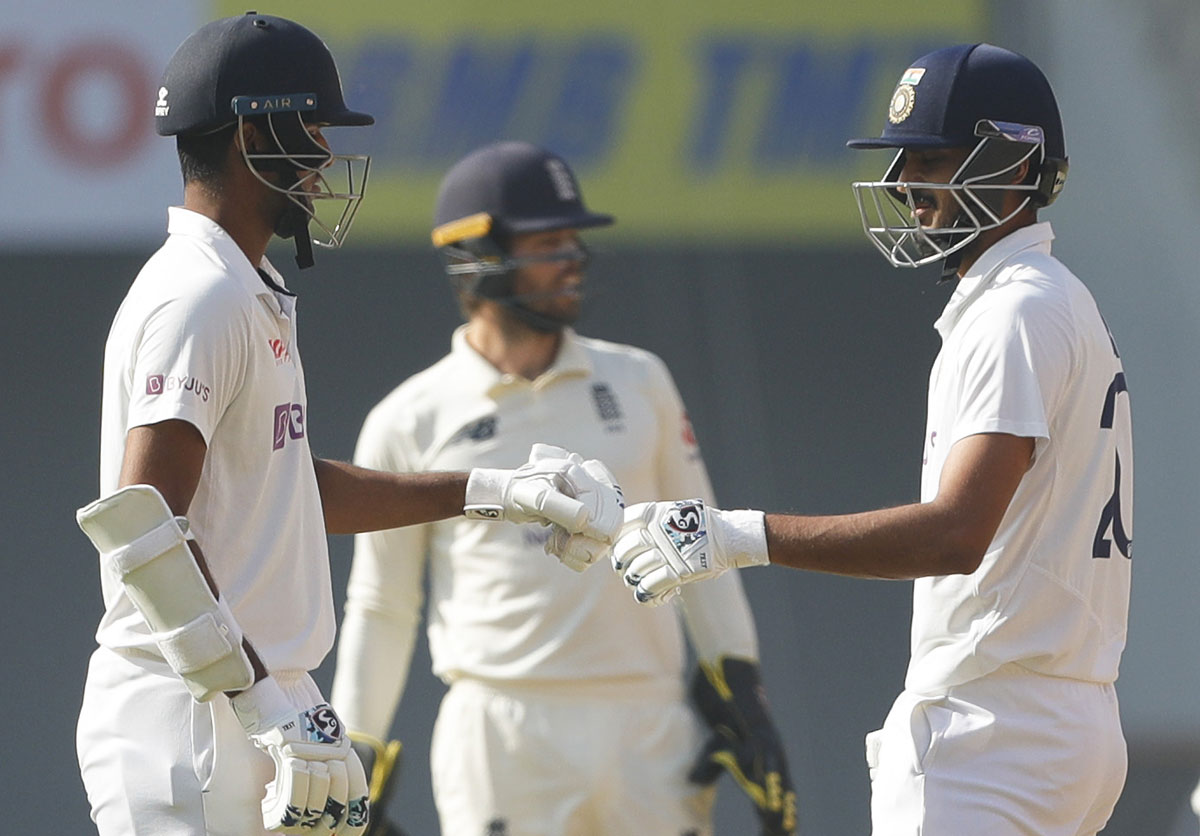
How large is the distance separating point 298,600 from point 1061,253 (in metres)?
4.45

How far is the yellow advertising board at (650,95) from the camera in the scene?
243 inches

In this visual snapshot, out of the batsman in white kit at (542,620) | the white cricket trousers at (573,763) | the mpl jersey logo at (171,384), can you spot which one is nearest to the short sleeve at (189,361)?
the mpl jersey logo at (171,384)

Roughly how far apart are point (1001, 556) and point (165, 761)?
127 cm

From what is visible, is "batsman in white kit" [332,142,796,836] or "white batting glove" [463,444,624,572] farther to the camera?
"batsman in white kit" [332,142,796,836]

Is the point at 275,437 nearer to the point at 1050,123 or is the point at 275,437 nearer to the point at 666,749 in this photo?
the point at 1050,123

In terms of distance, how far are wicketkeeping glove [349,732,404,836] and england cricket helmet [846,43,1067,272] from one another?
5.99 feet

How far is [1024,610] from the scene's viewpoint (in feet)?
9.43

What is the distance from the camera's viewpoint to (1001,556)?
9.48ft

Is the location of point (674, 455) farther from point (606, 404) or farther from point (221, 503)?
point (221, 503)

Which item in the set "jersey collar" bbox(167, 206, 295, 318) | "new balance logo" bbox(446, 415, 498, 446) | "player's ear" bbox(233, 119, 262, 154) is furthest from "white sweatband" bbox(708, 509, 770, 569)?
"new balance logo" bbox(446, 415, 498, 446)

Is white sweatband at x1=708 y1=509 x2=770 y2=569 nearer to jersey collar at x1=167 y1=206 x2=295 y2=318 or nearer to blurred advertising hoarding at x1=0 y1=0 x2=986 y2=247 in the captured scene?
jersey collar at x1=167 y1=206 x2=295 y2=318

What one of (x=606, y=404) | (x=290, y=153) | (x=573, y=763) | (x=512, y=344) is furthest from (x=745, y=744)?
(x=290, y=153)

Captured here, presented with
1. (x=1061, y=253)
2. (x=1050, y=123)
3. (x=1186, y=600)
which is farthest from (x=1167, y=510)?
(x=1050, y=123)

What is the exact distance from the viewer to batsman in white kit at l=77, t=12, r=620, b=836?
2.63m
